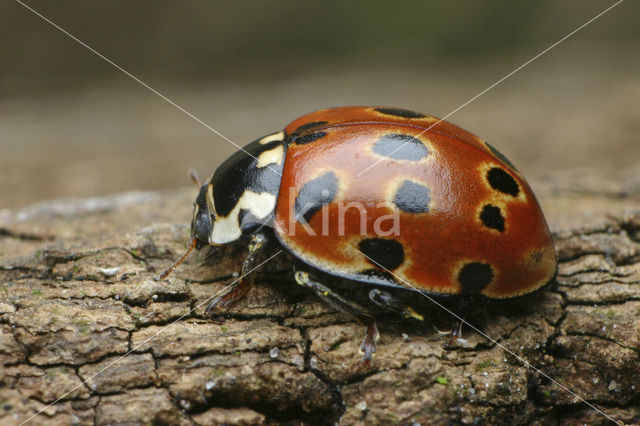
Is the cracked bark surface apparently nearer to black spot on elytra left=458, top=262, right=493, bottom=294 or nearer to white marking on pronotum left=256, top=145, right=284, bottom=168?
black spot on elytra left=458, top=262, right=493, bottom=294

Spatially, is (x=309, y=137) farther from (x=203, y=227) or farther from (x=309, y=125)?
(x=203, y=227)

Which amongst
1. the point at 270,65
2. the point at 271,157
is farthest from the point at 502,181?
the point at 270,65

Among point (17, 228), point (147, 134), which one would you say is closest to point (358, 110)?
point (17, 228)

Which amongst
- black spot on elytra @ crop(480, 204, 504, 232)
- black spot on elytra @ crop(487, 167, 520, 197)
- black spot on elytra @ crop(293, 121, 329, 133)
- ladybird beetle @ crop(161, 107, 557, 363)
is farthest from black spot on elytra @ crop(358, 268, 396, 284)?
black spot on elytra @ crop(293, 121, 329, 133)

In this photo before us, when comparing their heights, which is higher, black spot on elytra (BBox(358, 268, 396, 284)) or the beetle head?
the beetle head

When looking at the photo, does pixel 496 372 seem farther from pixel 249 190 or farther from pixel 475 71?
pixel 475 71

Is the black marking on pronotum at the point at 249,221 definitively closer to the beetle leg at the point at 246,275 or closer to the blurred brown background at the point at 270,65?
the beetle leg at the point at 246,275

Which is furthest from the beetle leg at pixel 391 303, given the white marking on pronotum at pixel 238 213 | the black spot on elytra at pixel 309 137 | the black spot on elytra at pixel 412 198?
the black spot on elytra at pixel 309 137
